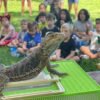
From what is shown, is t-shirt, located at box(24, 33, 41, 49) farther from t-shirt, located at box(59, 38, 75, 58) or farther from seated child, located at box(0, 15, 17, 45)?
seated child, located at box(0, 15, 17, 45)

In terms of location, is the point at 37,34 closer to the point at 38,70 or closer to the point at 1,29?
the point at 1,29

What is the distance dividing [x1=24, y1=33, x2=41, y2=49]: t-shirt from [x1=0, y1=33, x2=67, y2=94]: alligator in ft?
8.50

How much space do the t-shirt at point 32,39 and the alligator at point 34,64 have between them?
259cm

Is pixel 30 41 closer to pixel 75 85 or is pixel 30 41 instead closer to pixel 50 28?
pixel 50 28

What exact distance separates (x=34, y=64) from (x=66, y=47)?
221 centimetres

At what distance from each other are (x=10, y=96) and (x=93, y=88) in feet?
3.41

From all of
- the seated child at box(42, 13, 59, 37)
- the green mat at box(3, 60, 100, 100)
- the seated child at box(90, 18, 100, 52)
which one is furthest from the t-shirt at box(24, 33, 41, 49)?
the green mat at box(3, 60, 100, 100)

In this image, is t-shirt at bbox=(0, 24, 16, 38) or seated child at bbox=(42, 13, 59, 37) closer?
seated child at bbox=(42, 13, 59, 37)

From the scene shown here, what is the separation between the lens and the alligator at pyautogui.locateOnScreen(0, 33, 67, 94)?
438 centimetres

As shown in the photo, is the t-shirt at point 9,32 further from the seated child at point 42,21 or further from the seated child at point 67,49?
the seated child at point 67,49

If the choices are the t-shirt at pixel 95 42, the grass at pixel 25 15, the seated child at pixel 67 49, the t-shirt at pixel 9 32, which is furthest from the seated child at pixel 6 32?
the t-shirt at pixel 95 42

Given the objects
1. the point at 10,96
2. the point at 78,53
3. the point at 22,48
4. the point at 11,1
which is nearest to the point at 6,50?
the point at 22,48

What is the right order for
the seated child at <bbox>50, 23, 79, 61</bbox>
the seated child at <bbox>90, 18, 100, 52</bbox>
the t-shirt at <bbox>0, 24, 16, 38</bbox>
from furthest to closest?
the t-shirt at <bbox>0, 24, 16, 38</bbox>, the seated child at <bbox>90, 18, 100, 52</bbox>, the seated child at <bbox>50, 23, 79, 61</bbox>

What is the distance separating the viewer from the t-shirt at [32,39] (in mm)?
7078
